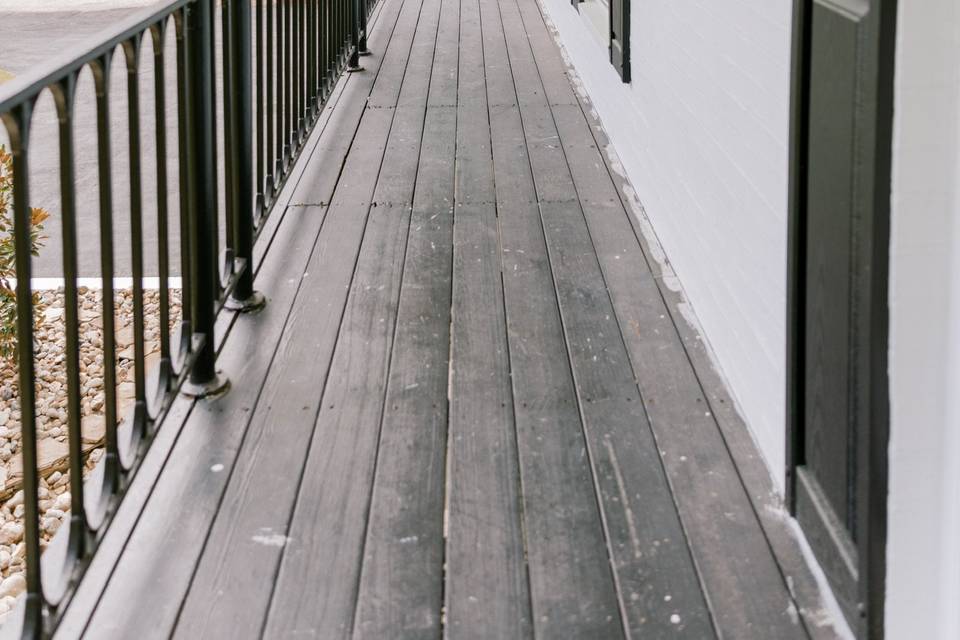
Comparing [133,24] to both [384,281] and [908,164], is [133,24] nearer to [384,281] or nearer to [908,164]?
[908,164]

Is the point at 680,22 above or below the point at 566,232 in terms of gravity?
above

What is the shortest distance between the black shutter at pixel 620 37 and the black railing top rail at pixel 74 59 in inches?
90.8

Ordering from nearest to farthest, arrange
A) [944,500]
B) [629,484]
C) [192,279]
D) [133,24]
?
[944,500] < [133,24] < [629,484] < [192,279]

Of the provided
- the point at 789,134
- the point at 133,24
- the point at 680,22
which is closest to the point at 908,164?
the point at 789,134

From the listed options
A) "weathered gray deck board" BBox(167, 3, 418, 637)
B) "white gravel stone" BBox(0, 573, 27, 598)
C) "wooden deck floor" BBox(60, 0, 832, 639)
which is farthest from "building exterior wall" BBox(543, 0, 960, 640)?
"white gravel stone" BBox(0, 573, 27, 598)

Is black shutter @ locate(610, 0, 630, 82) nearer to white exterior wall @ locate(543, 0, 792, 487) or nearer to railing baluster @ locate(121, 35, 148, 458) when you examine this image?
white exterior wall @ locate(543, 0, 792, 487)

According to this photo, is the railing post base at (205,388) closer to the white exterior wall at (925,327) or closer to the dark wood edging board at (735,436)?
the dark wood edging board at (735,436)

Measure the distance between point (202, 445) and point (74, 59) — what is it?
0.96 meters

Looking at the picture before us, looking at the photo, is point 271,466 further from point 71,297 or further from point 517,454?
point 71,297

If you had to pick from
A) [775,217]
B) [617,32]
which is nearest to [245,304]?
[775,217]

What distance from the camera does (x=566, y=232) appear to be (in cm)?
349

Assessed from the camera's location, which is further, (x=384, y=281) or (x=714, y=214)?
(x=384, y=281)

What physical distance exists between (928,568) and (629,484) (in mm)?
743

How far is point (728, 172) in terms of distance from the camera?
8.00 feet
